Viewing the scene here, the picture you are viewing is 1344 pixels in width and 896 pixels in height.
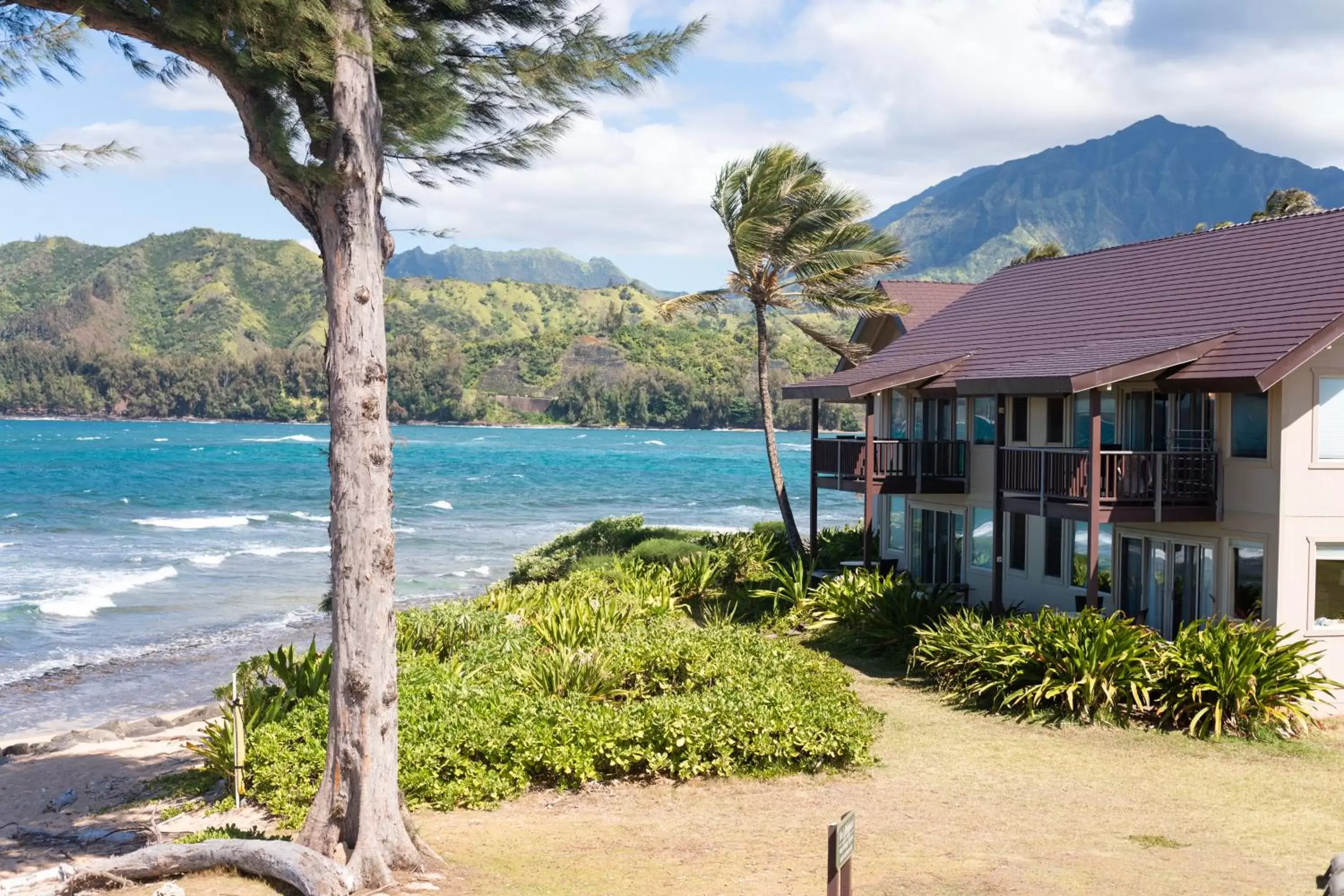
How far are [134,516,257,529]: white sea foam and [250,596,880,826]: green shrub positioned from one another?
45799mm

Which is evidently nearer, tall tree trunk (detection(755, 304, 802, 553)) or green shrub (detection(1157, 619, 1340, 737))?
green shrub (detection(1157, 619, 1340, 737))

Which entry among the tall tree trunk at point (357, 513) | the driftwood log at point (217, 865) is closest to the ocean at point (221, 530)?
the tall tree trunk at point (357, 513)

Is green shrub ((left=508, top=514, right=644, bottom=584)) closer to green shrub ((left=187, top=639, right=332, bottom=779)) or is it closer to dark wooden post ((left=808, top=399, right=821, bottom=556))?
dark wooden post ((left=808, top=399, right=821, bottom=556))

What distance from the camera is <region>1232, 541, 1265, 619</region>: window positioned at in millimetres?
17500

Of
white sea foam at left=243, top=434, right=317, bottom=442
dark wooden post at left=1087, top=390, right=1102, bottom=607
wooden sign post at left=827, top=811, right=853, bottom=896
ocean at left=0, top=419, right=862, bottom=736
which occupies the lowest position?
ocean at left=0, top=419, right=862, bottom=736

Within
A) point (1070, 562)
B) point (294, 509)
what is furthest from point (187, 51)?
point (294, 509)

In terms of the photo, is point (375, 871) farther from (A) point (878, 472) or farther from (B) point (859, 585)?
(A) point (878, 472)

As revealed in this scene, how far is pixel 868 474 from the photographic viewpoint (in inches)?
939

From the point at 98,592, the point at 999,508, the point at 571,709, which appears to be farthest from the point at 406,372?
the point at 571,709

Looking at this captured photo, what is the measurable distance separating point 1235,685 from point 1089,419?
6.69 m

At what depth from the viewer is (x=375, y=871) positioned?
382 inches

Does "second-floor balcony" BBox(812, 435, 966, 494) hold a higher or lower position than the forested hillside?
lower

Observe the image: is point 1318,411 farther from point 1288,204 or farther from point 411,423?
point 411,423

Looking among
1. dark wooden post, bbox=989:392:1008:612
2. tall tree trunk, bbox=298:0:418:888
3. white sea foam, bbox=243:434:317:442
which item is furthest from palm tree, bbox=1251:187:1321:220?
white sea foam, bbox=243:434:317:442
